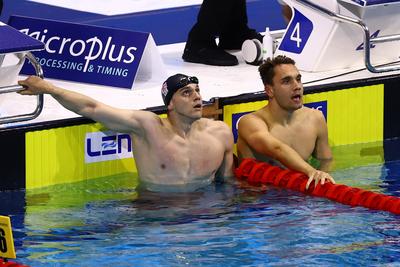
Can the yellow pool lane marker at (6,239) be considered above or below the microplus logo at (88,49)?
below

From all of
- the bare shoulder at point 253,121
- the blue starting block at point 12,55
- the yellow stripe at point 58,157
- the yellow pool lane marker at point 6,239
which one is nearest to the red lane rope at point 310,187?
the bare shoulder at point 253,121

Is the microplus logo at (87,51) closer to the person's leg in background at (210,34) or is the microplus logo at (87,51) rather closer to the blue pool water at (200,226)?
the person's leg in background at (210,34)

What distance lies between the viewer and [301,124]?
8.97 meters

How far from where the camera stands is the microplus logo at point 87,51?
9406 mm

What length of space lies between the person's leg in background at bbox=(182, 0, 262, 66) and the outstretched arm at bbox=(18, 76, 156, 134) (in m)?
1.77

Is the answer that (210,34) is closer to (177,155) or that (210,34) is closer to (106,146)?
(106,146)

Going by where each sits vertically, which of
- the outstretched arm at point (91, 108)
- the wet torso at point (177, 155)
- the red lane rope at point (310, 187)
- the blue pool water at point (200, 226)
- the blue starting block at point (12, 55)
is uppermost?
the blue starting block at point (12, 55)

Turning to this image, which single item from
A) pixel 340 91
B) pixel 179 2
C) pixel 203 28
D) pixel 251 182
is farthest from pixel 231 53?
pixel 179 2

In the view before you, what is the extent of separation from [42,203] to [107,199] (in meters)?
0.37

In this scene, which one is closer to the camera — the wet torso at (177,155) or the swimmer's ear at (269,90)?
the wet torso at (177,155)

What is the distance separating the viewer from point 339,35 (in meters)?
9.88

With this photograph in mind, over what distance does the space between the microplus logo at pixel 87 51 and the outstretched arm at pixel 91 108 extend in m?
1.03

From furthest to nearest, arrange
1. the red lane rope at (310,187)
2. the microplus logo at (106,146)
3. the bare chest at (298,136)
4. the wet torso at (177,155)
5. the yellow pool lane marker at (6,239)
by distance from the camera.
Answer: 1. the bare chest at (298,136)
2. the microplus logo at (106,146)
3. the wet torso at (177,155)
4. the red lane rope at (310,187)
5. the yellow pool lane marker at (6,239)

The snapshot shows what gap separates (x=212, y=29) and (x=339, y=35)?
0.87 metres
